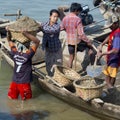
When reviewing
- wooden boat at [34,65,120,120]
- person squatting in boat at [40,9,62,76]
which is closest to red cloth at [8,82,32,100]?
wooden boat at [34,65,120,120]

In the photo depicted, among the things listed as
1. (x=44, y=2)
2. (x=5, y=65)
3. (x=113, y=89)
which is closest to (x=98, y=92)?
(x=113, y=89)

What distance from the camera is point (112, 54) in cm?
789

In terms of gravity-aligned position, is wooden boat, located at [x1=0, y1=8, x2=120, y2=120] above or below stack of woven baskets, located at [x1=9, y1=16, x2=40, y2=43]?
below

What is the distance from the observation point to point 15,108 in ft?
28.4

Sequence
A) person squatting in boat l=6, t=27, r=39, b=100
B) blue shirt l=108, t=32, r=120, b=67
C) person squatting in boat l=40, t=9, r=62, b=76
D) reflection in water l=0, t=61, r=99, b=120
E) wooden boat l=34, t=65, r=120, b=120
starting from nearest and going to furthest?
wooden boat l=34, t=65, r=120, b=120, blue shirt l=108, t=32, r=120, b=67, person squatting in boat l=6, t=27, r=39, b=100, reflection in water l=0, t=61, r=99, b=120, person squatting in boat l=40, t=9, r=62, b=76

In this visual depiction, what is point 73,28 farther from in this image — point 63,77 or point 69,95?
point 69,95

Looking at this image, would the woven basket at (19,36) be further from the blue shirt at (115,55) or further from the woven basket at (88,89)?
the blue shirt at (115,55)

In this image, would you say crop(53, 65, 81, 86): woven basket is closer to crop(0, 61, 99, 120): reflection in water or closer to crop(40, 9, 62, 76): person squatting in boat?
crop(40, 9, 62, 76): person squatting in boat

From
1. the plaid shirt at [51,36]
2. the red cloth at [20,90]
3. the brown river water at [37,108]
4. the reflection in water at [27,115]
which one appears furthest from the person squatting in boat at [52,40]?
the reflection in water at [27,115]

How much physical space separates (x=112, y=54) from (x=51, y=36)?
142 centimetres

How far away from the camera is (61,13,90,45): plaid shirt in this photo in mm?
8805

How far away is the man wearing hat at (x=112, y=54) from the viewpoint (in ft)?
25.3

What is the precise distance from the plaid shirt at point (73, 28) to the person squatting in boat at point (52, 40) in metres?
0.38

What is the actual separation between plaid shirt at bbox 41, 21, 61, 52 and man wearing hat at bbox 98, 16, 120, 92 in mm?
1074
